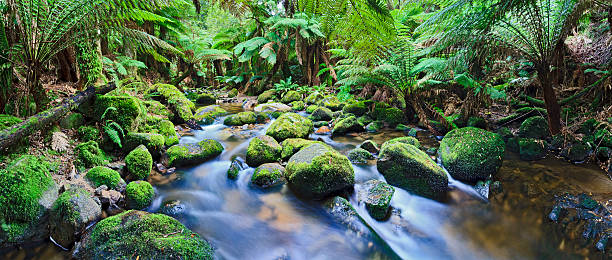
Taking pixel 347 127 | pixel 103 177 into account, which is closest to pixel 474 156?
pixel 347 127

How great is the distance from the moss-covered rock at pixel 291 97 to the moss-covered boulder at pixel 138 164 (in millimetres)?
6264

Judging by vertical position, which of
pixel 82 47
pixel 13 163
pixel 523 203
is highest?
pixel 82 47

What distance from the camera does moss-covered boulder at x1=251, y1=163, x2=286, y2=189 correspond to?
3174mm

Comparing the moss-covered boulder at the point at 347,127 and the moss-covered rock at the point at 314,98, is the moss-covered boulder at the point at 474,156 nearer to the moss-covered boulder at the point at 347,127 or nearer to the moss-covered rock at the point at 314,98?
the moss-covered boulder at the point at 347,127

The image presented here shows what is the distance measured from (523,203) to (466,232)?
86 cm

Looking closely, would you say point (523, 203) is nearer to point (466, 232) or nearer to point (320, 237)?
point (466, 232)

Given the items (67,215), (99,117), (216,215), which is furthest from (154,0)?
(216,215)

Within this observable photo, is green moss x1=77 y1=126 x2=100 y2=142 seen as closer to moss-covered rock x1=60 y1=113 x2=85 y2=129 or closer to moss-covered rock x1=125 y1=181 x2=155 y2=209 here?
moss-covered rock x1=60 y1=113 x2=85 y2=129

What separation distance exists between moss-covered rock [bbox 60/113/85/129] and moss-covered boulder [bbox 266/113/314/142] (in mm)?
2676

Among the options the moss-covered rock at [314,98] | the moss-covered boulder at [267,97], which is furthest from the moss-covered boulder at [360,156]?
the moss-covered boulder at [267,97]

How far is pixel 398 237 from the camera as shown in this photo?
94.6 inches

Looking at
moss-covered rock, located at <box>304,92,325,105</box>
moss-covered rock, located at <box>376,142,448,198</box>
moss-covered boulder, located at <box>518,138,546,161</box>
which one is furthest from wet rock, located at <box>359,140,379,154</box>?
moss-covered rock, located at <box>304,92,325,105</box>

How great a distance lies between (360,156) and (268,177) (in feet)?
4.86

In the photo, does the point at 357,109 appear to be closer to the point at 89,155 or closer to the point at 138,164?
the point at 138,164
